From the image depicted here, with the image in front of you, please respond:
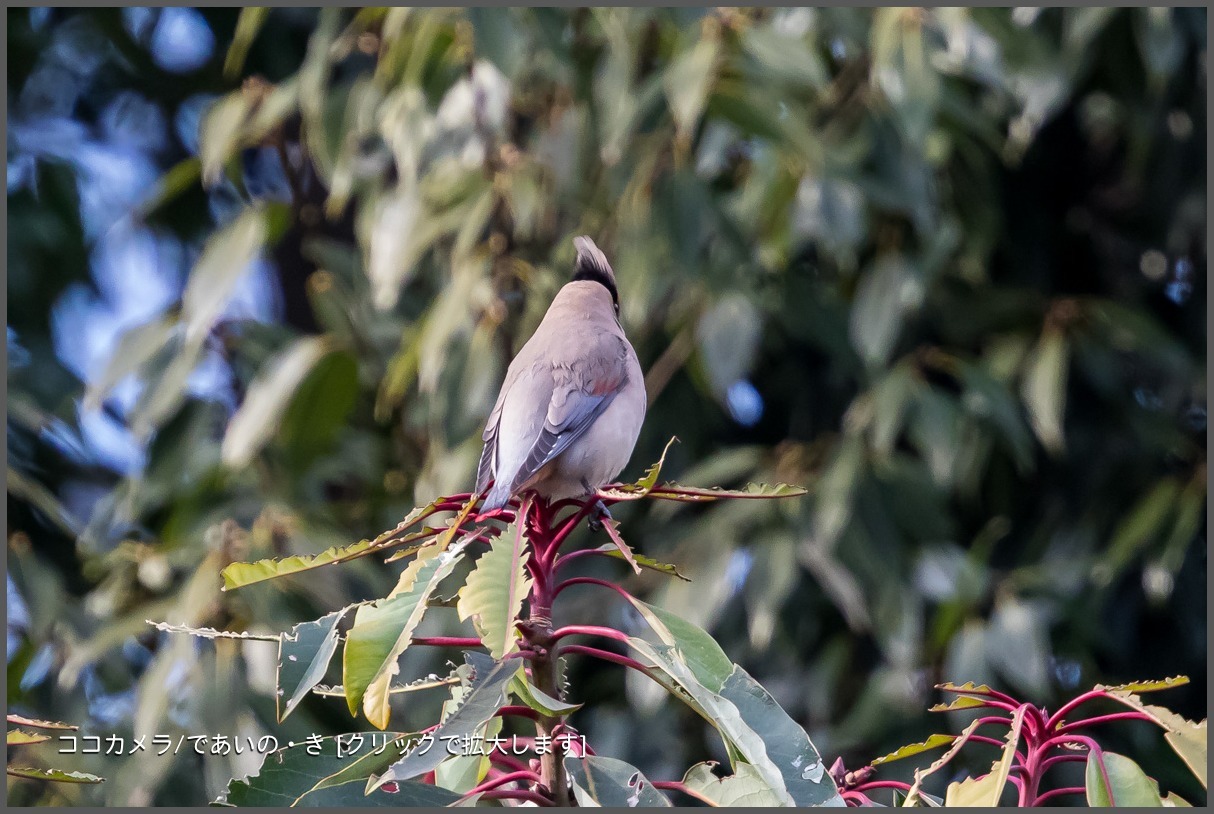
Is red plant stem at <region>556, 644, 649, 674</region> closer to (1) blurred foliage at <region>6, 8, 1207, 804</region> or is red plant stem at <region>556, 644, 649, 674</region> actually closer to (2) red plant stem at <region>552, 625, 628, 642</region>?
(2) red plant stem at <region>552, 625, 628, 642</region>

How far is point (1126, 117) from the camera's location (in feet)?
13.7

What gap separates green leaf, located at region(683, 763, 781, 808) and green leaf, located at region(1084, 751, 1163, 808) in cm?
38

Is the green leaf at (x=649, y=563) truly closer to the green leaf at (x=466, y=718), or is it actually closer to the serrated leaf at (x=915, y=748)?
the green leaf at (x=466, y=718)

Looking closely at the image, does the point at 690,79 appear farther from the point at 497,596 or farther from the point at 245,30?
the point at 497,596

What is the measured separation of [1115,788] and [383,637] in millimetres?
888

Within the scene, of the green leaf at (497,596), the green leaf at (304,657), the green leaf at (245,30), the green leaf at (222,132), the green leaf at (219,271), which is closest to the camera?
the green leaf at (497,596)

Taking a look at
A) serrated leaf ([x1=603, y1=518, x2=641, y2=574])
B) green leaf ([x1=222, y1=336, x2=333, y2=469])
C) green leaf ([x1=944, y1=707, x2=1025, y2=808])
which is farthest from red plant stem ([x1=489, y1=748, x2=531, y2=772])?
green leaf ([x1=222, y1=336, x2=333, y2=469])

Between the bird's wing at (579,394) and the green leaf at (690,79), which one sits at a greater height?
the green leaf at (690,79)

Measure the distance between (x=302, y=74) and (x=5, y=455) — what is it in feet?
4.70

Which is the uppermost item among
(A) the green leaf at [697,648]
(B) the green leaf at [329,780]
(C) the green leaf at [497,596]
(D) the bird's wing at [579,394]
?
(C) the green leaf at [497,596]

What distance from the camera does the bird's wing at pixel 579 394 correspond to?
2518 mm

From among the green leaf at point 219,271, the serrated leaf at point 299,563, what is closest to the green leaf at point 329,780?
the serrated leaf at point 299,563

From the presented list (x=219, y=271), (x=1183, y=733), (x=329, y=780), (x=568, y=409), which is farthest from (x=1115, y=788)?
(x=219, y=271)

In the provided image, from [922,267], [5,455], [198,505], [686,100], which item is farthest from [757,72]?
[5,455]
